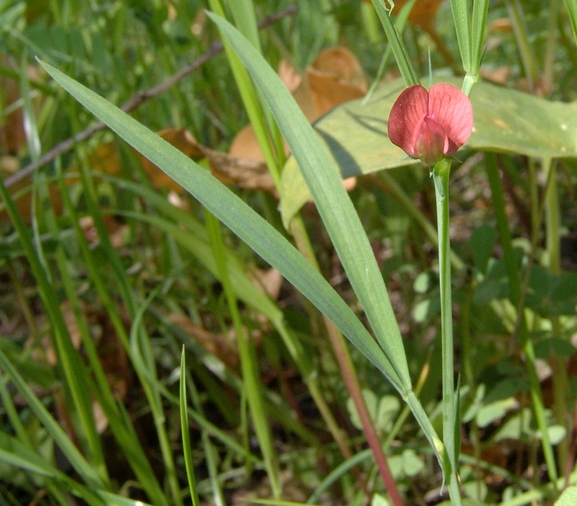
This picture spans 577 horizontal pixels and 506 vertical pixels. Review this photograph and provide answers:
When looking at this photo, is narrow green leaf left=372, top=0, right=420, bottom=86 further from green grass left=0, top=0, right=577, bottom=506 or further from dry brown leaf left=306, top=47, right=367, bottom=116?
dry brown leaf left=306, top=47, right=367, bottom=116

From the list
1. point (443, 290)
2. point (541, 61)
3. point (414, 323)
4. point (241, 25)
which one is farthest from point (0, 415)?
point (541, 61)

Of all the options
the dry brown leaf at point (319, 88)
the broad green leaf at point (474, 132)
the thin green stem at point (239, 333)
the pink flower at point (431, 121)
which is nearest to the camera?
the pink flower at point (431, 121)

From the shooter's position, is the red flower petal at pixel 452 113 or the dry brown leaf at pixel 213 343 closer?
the red flower petal at pixel 452 113

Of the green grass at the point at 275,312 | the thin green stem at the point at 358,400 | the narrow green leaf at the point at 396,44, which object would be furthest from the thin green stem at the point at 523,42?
the narrow green leaf at the point at 396,44

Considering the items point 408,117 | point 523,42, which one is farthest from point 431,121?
point 523,42

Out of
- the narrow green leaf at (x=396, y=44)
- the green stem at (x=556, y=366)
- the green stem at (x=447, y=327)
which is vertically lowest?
the green stem at (x=556, y=366)

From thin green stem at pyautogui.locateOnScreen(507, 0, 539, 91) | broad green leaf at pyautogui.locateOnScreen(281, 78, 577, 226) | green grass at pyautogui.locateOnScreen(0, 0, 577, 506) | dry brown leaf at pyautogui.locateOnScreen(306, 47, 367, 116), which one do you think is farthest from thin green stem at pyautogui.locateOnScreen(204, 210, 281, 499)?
thin green stem at pyautogui.locateOnScreen(507, 0, 539, 91)

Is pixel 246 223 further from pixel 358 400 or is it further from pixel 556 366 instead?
pixel 556 366

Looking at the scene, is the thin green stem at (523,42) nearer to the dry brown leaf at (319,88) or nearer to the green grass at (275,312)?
the green grass at (275,312)
